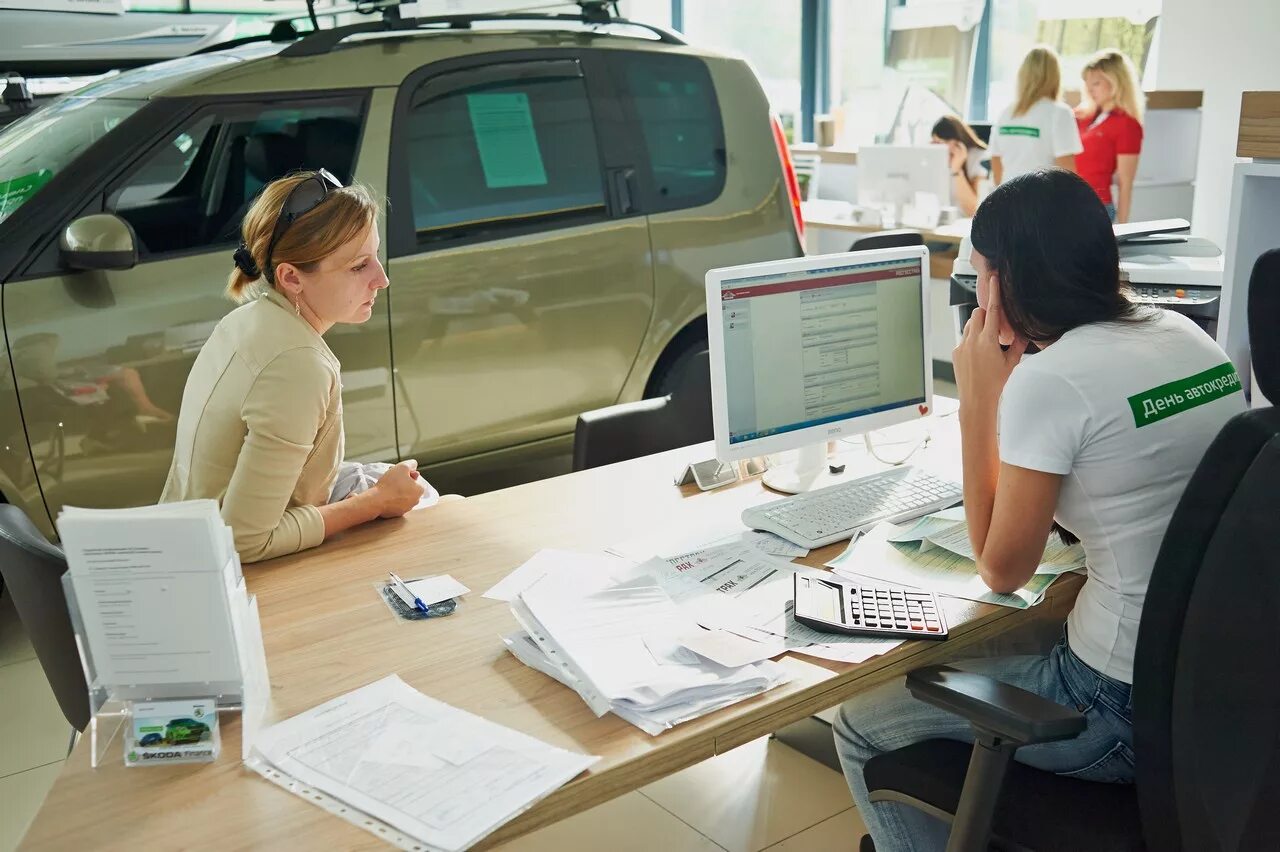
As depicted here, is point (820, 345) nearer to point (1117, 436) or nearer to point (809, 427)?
point (809, 427)

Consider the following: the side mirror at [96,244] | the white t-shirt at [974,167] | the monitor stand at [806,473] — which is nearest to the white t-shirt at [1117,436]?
the monitor stand at [806,473]

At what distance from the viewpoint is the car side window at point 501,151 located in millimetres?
3449

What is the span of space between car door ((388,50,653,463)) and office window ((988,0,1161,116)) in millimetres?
3155

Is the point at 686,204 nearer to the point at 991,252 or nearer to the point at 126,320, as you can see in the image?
the point at 126,320

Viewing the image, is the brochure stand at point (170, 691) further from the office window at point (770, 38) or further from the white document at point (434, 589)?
the office window at point (770, 38)

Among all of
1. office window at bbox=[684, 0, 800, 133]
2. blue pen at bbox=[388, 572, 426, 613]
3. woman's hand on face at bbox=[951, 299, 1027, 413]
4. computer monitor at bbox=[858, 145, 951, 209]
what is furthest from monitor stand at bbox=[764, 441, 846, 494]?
office window at bbox=[684, 0, 800, 133]

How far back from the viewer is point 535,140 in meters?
3.63

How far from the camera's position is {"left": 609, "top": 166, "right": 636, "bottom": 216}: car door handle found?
3.72 metres

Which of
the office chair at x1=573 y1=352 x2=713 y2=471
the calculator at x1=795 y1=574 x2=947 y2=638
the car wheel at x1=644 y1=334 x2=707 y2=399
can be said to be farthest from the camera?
the car wheel at x1=644 y1=334 x2=707 y2=399

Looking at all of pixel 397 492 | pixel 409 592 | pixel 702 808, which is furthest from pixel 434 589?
pixel 702 808

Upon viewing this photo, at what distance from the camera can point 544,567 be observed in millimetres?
1889

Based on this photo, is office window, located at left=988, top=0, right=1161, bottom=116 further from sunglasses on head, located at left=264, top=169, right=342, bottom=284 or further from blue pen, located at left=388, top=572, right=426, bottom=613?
blue pen, located at left=388, top=572, right=426, bottom=613

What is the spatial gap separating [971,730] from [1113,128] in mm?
4771

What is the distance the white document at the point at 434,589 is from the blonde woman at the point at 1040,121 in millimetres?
4685
